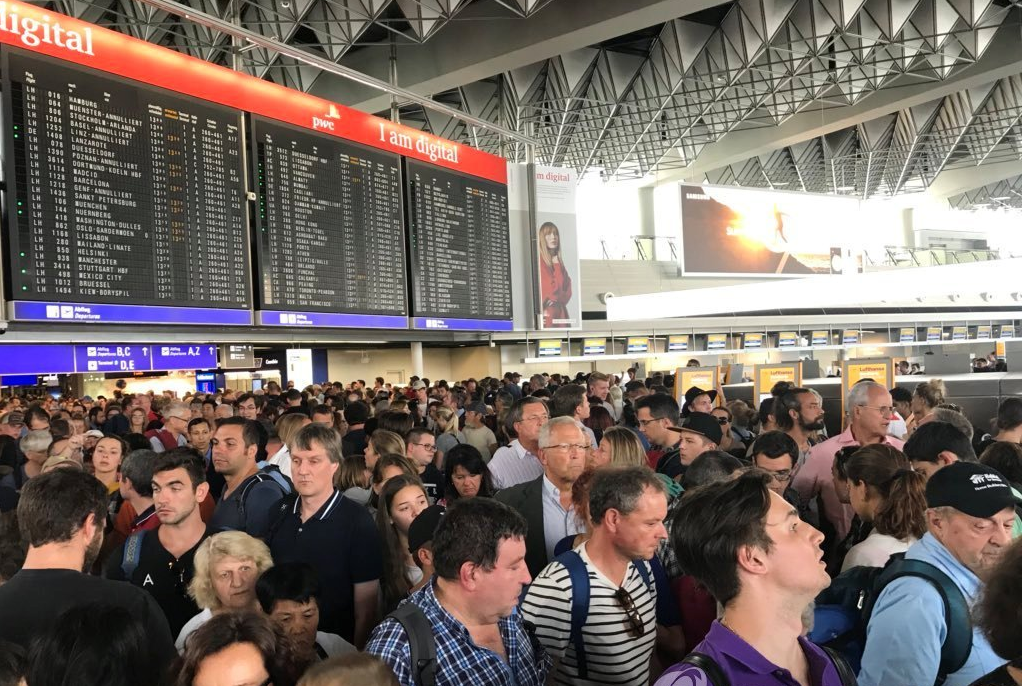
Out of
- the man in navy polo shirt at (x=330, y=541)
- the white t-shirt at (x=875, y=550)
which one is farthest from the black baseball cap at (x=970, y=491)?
the man in navy polo shirt at (x=330, y=541)

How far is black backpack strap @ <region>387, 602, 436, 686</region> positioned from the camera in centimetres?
208

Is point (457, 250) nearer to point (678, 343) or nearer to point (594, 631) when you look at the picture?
point (594, 631)

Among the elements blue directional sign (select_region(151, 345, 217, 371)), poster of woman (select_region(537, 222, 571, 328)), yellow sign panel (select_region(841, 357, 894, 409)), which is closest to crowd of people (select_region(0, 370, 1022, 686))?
yellow sign panel (select_region(841, 357, 894, 409))

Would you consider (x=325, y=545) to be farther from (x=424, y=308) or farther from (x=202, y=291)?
(x=424, y=308)

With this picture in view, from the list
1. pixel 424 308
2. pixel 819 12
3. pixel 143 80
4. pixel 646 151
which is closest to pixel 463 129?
pixel 646 151

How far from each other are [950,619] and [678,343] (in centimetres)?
2087

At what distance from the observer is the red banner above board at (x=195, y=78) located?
6.64 m

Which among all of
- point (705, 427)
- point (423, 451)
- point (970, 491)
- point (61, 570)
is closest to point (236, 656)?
point (61, 570)

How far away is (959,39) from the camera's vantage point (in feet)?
59.3

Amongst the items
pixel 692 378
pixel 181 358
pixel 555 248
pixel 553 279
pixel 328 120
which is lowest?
pixel 692 378

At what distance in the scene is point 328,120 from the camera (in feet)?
30.3

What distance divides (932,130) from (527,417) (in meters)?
26.1

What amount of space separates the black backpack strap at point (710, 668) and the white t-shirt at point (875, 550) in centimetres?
162

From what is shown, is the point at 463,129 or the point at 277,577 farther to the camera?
the point at 463,129
